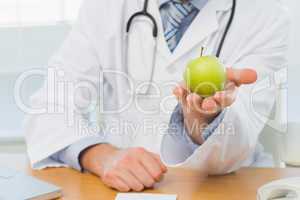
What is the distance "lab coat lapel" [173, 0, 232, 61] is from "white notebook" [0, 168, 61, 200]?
1.49 feet

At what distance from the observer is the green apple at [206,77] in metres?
0.78

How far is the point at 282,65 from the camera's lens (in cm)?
112

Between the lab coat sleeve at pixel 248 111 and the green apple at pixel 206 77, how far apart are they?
59mm

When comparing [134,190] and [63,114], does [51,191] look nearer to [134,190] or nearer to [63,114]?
[134,190]

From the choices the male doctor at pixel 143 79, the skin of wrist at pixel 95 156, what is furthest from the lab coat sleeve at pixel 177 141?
the skin of wrist at pixel 95 156

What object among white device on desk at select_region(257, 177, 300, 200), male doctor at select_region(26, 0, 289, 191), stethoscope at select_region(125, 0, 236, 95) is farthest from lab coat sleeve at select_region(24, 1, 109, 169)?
white device on desk at select_region(257, 177, 300, 200)

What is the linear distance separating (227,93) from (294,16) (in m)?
0.68

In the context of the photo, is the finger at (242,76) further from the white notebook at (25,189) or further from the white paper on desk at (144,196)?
the white notebook at (25,189)

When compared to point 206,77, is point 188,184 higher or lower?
lower

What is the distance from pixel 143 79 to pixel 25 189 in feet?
1.49

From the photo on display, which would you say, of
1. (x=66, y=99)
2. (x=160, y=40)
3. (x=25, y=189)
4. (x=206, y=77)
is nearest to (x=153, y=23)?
(x=160, y=40)

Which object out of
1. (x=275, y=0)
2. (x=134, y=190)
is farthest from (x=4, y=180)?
(x=275, y=0)

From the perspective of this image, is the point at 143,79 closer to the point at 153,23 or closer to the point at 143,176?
the point at 153,23

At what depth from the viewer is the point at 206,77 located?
786 mm
